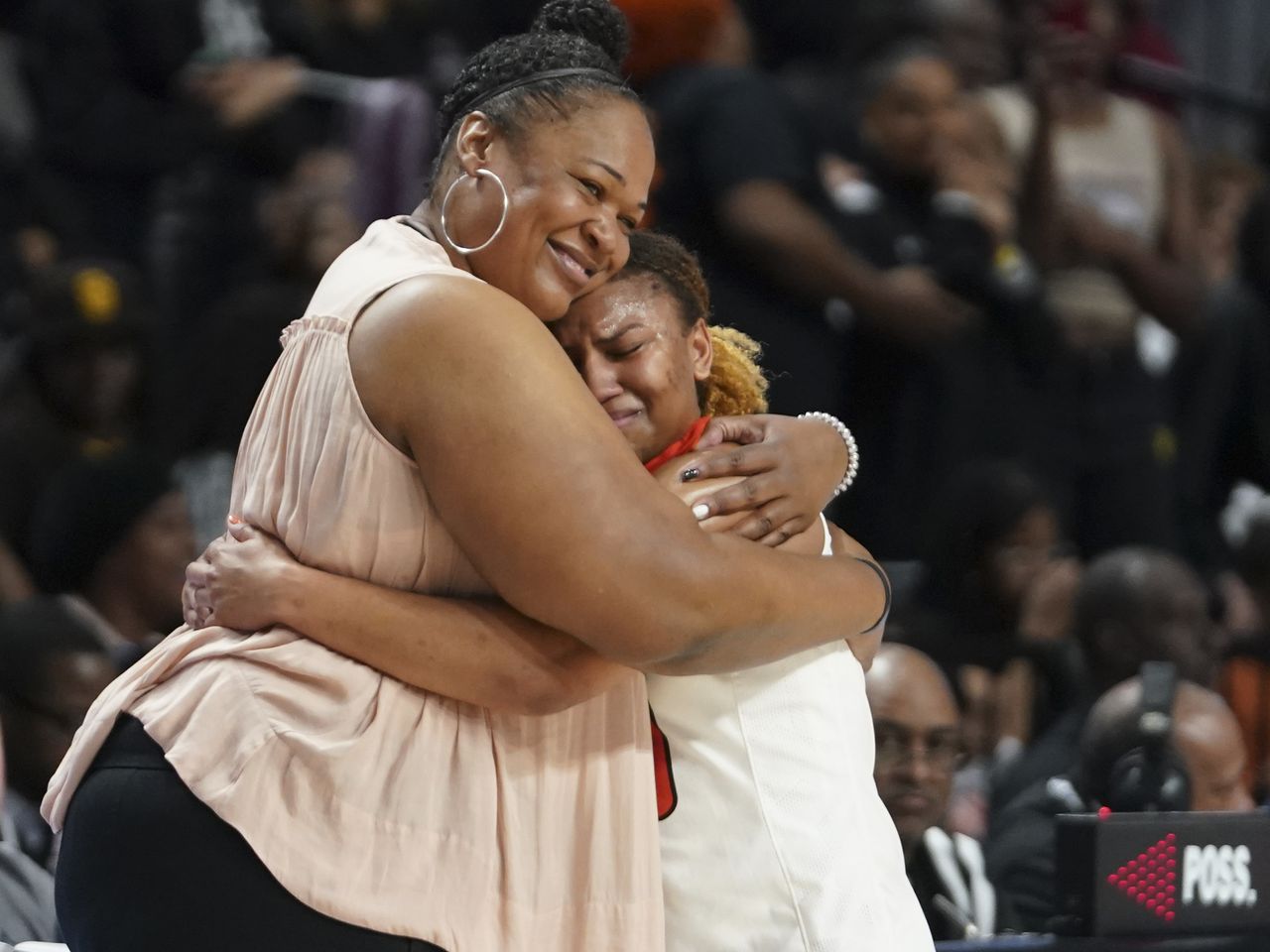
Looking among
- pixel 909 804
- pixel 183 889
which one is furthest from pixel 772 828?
pixel 909 804

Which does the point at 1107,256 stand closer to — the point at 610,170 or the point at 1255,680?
the point at 1255,680

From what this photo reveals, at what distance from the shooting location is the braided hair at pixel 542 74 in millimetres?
2213

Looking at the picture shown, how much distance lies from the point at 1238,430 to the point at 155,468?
3155 millimetres

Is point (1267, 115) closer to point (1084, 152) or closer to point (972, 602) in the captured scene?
point (1084, 152)

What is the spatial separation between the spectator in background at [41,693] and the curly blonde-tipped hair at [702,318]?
154cm

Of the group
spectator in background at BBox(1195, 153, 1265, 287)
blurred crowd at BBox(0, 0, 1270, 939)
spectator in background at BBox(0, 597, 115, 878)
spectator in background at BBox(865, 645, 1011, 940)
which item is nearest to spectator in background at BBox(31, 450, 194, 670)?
blurred crowd at BBox(0, 0, 1270, 939)

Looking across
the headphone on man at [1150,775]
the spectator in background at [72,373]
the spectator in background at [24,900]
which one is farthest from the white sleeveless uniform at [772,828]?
the spectator in background at [72,373]

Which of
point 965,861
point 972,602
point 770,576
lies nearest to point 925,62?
point 972,602

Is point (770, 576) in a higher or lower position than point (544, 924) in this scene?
higher

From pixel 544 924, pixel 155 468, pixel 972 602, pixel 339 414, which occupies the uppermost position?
pixel 339 414

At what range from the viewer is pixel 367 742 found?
2014 millimetres

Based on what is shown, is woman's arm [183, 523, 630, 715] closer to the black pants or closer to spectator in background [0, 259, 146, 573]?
the black pants

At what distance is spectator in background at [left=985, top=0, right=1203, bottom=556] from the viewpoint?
544 cm

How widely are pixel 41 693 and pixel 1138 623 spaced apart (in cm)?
230
